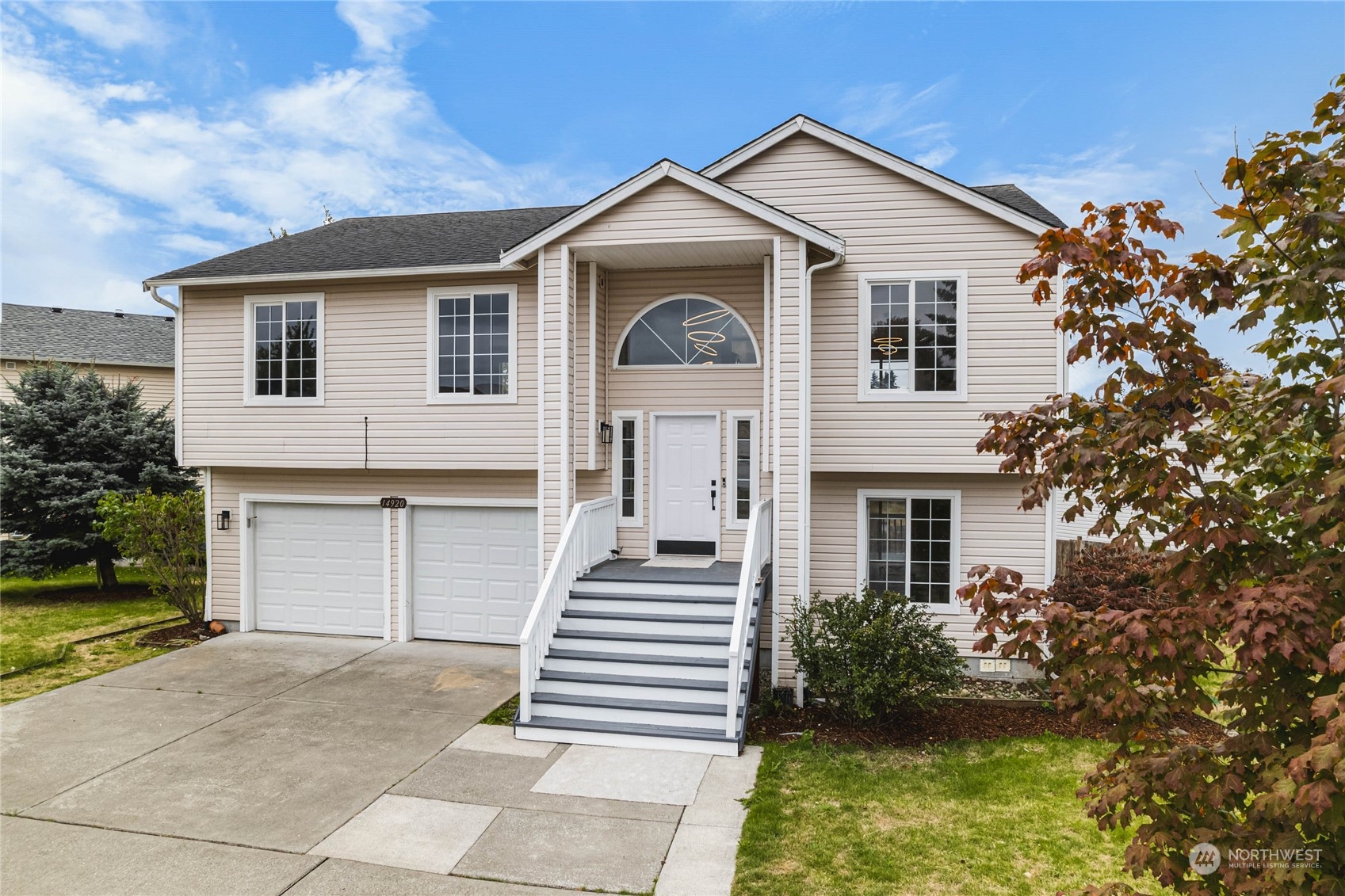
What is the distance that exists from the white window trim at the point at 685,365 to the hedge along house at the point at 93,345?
15.5 m

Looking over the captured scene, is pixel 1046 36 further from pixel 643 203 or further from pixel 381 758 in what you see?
pixel 381 758

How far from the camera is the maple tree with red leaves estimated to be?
2506mm

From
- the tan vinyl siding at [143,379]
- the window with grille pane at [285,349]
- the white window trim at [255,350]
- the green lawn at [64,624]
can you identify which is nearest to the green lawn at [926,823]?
the white window trim at [255,350]

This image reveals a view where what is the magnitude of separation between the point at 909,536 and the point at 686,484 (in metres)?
3.04

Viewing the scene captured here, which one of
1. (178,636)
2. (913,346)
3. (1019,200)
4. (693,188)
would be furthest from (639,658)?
(1019,200)

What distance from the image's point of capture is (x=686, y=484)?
33.5ft

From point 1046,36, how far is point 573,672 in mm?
10733

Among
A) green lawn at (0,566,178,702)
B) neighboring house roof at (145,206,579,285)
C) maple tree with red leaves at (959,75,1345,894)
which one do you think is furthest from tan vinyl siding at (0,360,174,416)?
maple tree with red leaves at (959,75,1345,894)

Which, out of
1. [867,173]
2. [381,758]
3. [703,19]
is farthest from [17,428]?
[867,173]

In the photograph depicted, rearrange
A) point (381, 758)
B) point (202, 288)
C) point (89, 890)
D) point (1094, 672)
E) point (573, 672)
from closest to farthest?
point (1094, 672)
point (89, 890)
point (381, 758)
point (573, 672)
point (202, 288)

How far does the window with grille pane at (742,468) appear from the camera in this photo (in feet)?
33.0

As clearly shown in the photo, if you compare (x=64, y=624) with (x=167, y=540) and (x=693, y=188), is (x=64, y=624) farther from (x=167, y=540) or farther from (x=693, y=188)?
(x=693, y=188)

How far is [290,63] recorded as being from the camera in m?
16.0

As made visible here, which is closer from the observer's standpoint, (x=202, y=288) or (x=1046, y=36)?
(x=1046, y=36)
